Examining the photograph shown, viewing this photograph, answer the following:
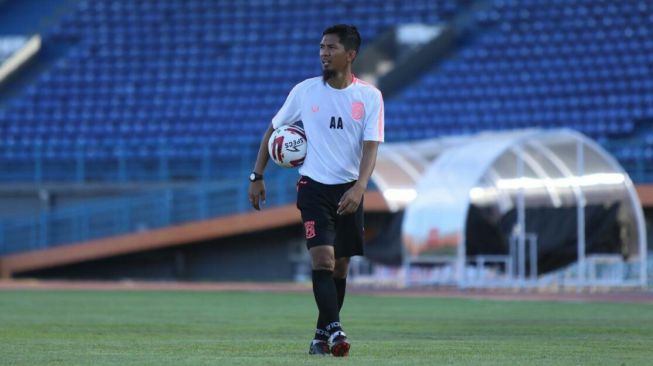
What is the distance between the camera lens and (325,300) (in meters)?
7.64

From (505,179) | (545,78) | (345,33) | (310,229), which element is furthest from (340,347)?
(545,78)

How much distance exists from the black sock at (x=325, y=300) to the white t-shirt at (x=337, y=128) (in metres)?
0.51

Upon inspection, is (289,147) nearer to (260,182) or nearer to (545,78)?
(260,182)

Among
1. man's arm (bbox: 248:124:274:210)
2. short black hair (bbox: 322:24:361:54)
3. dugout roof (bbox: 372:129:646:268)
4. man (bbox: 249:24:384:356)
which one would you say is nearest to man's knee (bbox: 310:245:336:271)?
man (bbox: 249:24:384:356)

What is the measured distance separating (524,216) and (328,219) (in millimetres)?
16218

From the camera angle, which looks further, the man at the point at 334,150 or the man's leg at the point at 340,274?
the man's leg at the point at 340,274

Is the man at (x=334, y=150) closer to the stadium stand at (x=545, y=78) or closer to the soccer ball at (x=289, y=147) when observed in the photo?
the soccer ball at (x=289, y=147)

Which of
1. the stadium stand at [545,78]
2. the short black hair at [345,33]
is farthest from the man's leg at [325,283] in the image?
the stadium stand at [545,78]

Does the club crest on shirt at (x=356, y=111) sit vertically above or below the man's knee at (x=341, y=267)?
above

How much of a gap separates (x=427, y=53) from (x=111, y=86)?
744cm

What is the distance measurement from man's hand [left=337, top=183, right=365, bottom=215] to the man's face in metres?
0.64

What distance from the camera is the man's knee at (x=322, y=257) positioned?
7633mm

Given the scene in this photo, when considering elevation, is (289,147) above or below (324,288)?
above

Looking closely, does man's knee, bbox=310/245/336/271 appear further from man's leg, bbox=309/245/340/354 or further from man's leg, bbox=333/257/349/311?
man's leg, bbox=333/257/349/311
